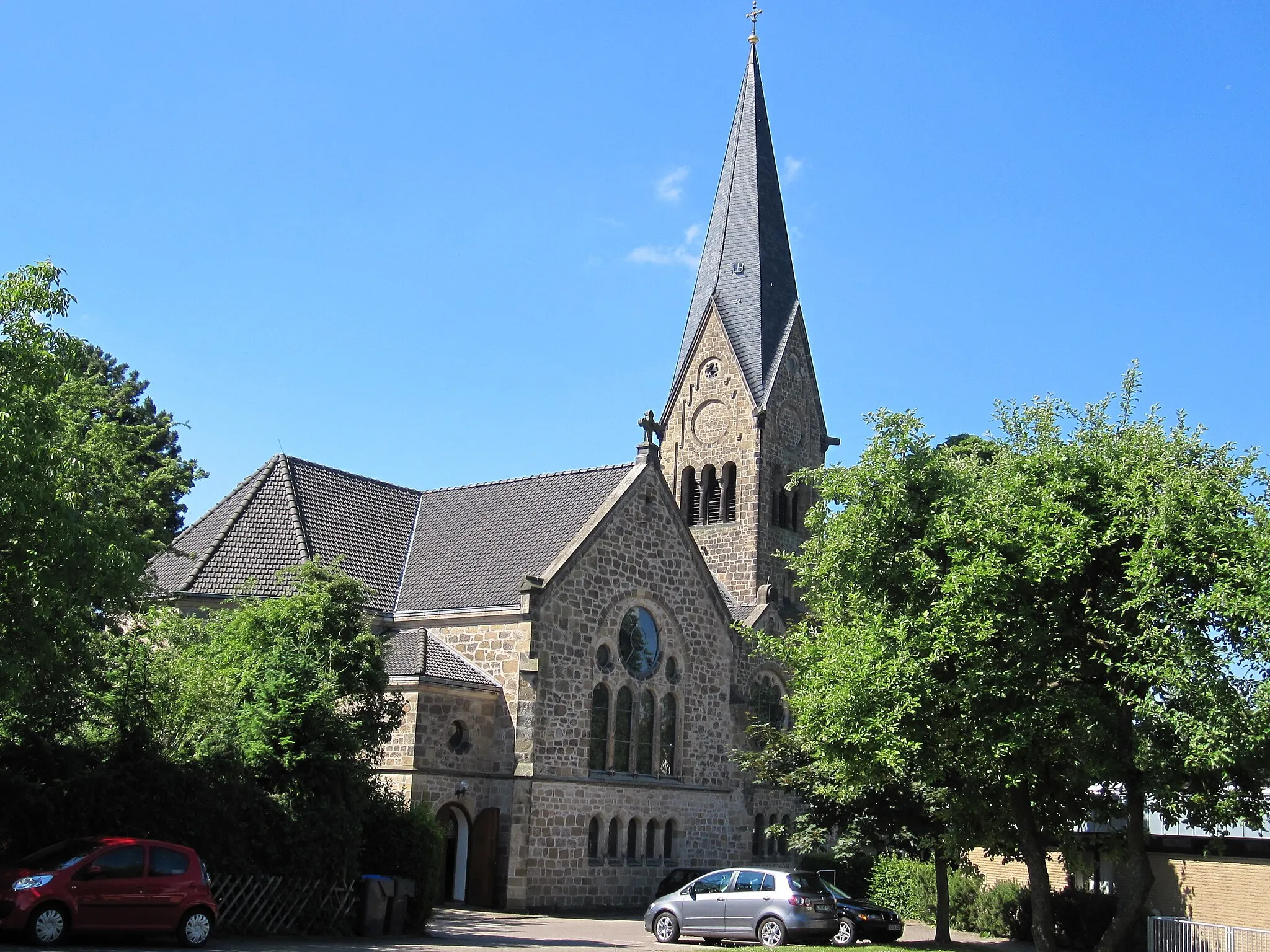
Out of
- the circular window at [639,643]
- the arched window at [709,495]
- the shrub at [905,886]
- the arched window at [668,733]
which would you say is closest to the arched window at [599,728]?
the circular window at [639,643]

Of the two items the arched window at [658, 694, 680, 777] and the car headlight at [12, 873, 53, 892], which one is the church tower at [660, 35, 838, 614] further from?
the car headlight at [12, 873, 53, 892]

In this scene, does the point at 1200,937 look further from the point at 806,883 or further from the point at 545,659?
the point at 545,659

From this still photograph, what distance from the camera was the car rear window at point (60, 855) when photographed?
680 inches

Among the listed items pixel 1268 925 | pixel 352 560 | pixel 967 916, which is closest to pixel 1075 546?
pixel 1268 925

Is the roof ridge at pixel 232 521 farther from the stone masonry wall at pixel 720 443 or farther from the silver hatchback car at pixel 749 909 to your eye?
the stone masonry wall at pixel 720 443

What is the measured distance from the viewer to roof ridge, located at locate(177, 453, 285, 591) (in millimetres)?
31156

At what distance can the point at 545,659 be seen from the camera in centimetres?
3153

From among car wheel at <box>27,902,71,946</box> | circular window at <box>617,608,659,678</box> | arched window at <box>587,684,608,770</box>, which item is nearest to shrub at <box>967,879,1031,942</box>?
arched window at <box>587,684,608,770</box>

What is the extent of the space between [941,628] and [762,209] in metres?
36.2

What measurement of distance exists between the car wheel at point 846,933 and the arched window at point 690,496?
81.8 ft

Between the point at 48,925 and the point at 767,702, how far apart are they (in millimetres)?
26946

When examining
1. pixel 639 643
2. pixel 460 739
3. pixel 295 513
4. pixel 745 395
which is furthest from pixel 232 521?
pixel 745 395

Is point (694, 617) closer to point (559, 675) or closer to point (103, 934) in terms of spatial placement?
point (559, 675)

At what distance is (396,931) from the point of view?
2320 centimetres
